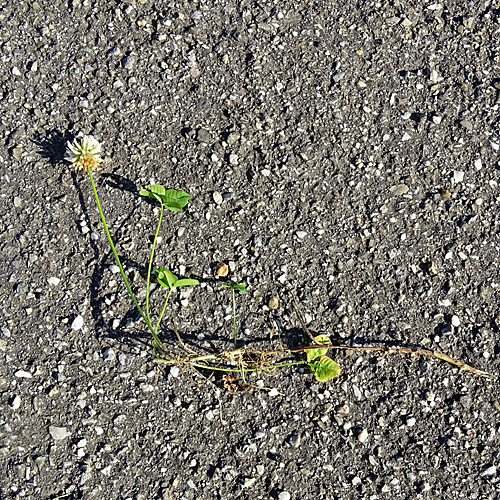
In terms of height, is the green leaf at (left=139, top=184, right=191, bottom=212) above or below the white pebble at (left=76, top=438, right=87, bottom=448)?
above

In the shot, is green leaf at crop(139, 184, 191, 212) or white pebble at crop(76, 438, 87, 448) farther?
green leaf at crop(139, 184, 191, 212)

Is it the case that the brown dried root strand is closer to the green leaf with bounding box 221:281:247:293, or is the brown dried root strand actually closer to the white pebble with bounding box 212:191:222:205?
the green leaf with bounding box 221:281:247:293

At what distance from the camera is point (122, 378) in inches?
90.5

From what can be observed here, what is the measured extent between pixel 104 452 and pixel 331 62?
1.89 meters

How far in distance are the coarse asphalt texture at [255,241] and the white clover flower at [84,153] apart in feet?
0.18

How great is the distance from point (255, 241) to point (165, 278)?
1.29 feet

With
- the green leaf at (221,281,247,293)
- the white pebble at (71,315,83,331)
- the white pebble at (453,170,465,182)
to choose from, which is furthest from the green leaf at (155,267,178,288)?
the white pebble at (453,170,465,182)

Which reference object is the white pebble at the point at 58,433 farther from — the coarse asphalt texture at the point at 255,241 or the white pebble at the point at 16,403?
the white pebble at the point at 16,403

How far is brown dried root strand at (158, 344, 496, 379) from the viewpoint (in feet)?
7.59

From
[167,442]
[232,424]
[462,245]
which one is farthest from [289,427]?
[462,245]

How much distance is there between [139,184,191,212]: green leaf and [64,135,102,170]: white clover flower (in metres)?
0.28

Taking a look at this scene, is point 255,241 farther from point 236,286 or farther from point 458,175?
point 458,175

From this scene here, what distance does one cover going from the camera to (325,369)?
2.28 m

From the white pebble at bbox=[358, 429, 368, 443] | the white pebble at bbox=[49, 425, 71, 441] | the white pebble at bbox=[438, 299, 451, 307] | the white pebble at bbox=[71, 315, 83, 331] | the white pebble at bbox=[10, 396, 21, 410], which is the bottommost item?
the white pebble at bbox=[358, 429, 368, 443]
